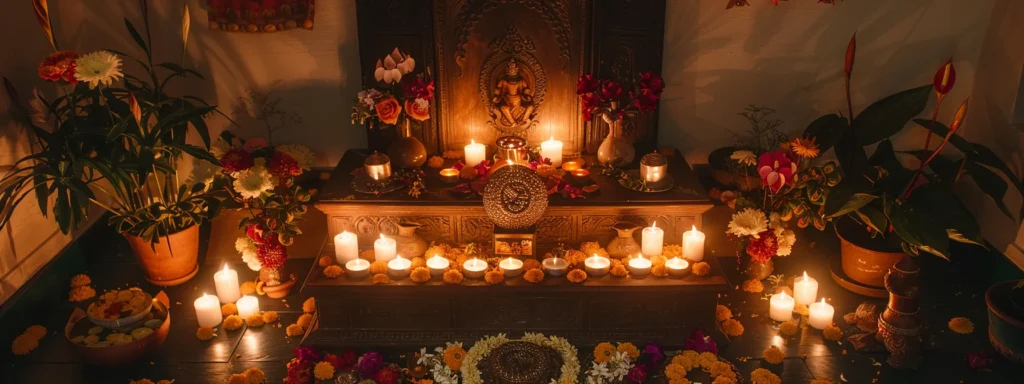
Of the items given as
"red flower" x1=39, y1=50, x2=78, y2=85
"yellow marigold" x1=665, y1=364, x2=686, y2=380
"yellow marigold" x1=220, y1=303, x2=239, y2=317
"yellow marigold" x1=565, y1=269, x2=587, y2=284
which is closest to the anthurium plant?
"yellow marigold" x1=665, y1=364, x2=686, y2=380

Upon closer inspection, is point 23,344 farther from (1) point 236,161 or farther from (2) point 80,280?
(1) point 236,161

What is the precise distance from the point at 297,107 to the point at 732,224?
2.50 m

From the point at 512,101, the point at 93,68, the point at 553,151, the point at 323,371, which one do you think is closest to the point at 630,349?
the point at 553,151

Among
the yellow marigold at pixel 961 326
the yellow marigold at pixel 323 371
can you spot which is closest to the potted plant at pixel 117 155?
the yellow marigold at pixel 323 371

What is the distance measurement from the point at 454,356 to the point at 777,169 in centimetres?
171

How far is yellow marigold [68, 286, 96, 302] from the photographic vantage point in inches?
161

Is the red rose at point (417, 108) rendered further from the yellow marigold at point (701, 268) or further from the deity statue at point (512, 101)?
the yellow marigold at point (701, 268)

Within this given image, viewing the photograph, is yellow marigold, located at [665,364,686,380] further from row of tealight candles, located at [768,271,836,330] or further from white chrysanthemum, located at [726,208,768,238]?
white chrysanthemum, located at [726,208,768,238]

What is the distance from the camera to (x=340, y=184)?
13.6ft

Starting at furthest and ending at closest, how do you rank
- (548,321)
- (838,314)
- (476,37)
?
(476,37) → (838,314) → (548,321)

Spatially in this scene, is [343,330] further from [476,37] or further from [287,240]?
[476,37]

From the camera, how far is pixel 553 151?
436 cm

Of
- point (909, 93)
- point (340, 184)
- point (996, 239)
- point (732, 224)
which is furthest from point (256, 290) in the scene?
point (996, 239)

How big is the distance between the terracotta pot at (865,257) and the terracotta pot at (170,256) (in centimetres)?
343
